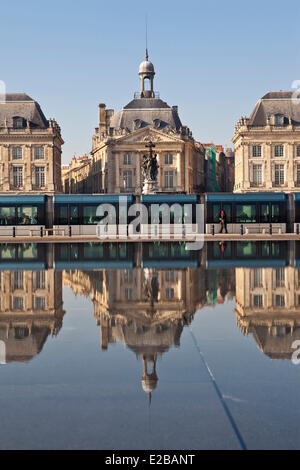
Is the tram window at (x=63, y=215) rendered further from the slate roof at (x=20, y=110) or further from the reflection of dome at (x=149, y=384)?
the slate roof at (x=20, y=110)

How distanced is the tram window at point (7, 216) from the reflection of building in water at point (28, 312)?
25.7m

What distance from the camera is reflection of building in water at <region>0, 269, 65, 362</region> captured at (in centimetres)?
781

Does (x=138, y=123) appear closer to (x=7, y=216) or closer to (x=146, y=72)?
(x=146, y=72)

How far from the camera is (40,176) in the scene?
272 feet

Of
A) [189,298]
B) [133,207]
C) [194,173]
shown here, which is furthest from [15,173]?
[189,298]

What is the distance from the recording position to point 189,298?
38.5 ft

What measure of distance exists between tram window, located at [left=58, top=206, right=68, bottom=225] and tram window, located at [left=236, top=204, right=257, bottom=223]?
1079 centimetres

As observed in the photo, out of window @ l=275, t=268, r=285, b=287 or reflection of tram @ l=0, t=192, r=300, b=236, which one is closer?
window @ l=275, t=268, r=285, b=287

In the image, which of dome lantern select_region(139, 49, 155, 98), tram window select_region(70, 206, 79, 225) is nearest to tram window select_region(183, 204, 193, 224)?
tram window select_region(70, 206, 79, 225)

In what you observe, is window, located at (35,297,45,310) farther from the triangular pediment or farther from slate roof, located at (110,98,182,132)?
slate roof, located at (110,98,182,132)

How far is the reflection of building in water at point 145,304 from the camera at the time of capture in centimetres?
774

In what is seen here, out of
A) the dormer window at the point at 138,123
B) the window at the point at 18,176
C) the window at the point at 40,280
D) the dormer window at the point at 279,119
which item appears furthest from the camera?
the dormer window at the point at 138,123

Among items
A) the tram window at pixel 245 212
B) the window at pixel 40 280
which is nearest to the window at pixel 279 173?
the tram window at pixel 245 212
